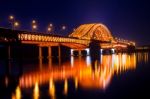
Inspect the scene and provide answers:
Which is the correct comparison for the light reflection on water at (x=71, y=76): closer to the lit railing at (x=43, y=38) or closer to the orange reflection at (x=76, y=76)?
the orange reflection at (x=76, y=76)

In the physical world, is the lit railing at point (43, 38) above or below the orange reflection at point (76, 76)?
above

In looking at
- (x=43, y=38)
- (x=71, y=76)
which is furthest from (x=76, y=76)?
(x=43, y=38)

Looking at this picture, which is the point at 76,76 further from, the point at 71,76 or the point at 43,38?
the point at 43,38

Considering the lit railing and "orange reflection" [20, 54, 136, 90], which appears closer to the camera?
"orange reflection" [20, 54, 136, 90]

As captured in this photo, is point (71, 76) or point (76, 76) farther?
point (76, 76)

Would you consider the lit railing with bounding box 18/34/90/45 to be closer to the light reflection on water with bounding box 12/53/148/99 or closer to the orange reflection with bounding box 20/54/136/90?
the light reflection on water with bounding box 12/53/148/99

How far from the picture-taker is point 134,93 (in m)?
27.3

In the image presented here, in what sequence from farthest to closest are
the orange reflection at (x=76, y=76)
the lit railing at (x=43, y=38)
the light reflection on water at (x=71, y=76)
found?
the lit railing at (x=43, y=38) < the orange reflection at (x=76, y=76) < the light reflection on water at (x=71, y=76)

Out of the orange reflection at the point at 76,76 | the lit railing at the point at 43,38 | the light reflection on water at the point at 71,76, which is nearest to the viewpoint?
the light reflection on water at the point at 71,76

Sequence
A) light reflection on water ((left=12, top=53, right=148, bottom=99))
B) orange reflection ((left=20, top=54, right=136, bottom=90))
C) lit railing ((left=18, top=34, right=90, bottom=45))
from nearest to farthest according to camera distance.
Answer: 1. light reflection on water ((left=12, top=53, right=148, bottom=99))
2. orange reflection ((left=20, top=54, right=136, bottom=90))
3. lit railing ((left=18, top=34, right=90, bottom=45))

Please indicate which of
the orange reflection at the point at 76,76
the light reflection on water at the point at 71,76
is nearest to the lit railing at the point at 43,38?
the light reflection on water at the point at 71,76

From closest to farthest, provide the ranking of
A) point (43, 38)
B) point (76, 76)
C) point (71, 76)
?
point (71, 76)
point (76, 76)
point (43, 38)

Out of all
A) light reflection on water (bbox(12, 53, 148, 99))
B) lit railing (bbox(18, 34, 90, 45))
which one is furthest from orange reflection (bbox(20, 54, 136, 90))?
lit railing (bbox(18, 34, 90, 45))

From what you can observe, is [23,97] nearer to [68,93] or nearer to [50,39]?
[68,93]
